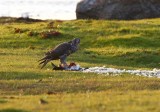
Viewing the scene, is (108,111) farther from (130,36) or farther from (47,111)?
(130,36)

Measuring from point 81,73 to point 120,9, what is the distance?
31.5 metres

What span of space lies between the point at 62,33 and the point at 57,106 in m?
24.8

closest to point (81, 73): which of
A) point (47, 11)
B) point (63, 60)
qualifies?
point (63, 60)

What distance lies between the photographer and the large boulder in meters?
55.1

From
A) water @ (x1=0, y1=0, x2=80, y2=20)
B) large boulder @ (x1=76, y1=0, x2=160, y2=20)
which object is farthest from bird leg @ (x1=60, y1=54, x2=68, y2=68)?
water @ (x1=0, y1=0, x2=80, y2=20)

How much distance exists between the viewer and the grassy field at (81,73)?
50.4ft

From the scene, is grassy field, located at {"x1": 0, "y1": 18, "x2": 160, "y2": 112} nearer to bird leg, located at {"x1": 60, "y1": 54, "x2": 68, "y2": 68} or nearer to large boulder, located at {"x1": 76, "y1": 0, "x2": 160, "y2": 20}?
bird leg, located at {"x1": 60, "y1": 54, "x2": 68, "y2": 68}

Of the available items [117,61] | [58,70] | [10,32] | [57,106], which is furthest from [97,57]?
[57,106]

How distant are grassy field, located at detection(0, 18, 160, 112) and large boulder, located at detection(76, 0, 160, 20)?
6.87 m

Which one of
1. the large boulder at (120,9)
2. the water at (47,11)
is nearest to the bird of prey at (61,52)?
the large boulder at (120,9)

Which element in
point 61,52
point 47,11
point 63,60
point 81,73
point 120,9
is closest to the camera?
point 81,73

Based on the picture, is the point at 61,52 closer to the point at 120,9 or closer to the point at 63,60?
the point at 63,60

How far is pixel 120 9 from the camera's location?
181ft

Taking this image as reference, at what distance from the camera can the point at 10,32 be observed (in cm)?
4109
